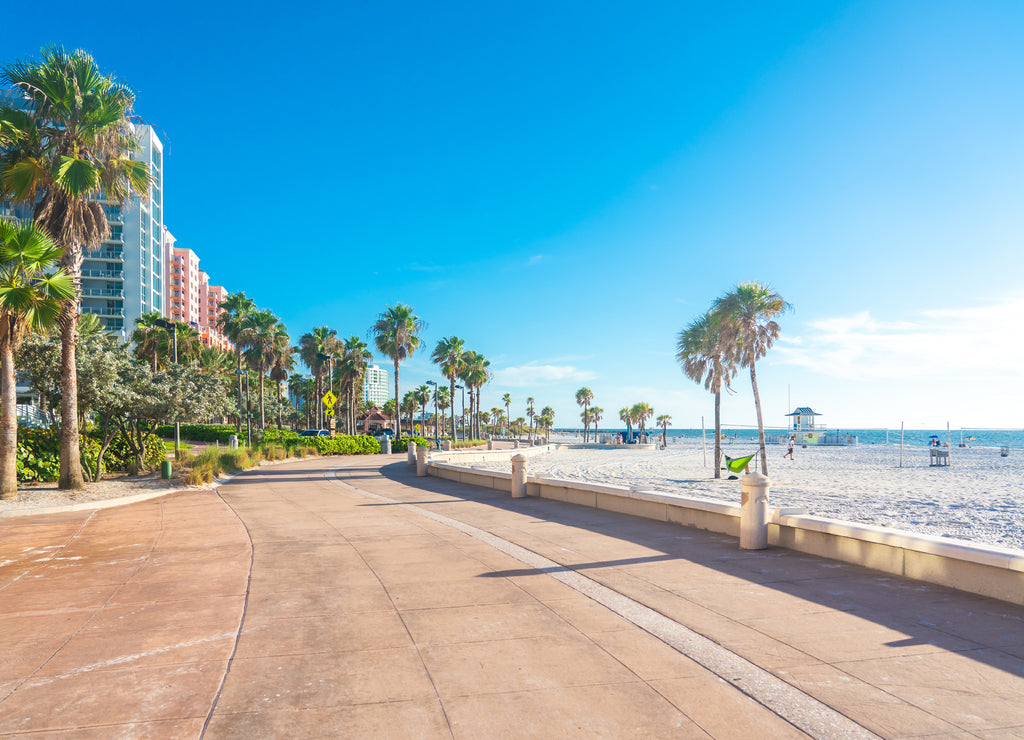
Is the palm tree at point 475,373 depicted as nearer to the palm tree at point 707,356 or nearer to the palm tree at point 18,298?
the palm tree at point 707,356

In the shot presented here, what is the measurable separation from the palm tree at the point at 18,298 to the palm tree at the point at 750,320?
92.8 feet

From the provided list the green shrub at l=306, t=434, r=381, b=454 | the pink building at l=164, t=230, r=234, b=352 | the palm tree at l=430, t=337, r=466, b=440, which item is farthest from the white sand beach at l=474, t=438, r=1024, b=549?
the pink building at l=164, t=230, r=234, b=352

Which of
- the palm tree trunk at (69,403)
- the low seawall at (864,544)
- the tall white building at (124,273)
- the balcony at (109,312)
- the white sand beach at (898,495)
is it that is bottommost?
the white sand beach at (898,495)

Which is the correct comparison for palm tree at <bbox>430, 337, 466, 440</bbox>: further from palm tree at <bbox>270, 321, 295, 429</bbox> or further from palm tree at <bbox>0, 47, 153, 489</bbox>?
palm tree at <bbox>0, 47, 153, 489</bbox>

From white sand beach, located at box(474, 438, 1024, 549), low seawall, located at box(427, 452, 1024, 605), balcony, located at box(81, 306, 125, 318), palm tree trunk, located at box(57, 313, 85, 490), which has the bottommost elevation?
white sand beach, located at box(474, 438, 1024, 549)

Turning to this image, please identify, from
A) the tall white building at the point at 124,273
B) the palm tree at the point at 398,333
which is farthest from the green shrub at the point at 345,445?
the tall white building at the point at 124,273

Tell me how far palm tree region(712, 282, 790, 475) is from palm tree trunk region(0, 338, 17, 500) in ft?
96.9

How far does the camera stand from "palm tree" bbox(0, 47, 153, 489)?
49.4 feet

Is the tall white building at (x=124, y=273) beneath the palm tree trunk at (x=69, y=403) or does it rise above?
above

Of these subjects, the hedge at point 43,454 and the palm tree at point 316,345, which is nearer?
the hedge at point 43,454

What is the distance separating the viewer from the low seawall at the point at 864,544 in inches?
236

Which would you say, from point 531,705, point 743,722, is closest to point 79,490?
point 531,705

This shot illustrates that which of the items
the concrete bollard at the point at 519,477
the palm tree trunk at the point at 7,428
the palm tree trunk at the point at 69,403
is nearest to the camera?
the palm tree trunk at the point at 7,428

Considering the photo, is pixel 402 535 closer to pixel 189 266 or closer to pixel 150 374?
pixel 150 374
